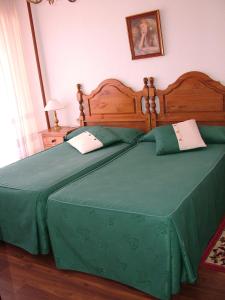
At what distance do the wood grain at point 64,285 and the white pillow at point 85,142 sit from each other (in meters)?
1.19

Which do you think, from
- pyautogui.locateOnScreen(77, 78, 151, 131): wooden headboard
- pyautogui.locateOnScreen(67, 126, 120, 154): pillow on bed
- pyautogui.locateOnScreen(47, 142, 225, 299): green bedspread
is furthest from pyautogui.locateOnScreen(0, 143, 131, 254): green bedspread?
pyautogui.locateOnScreen(77, 78, 151, 131): wooden headboard

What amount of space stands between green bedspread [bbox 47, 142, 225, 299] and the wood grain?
0.23ft

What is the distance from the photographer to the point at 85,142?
Result: 11.2ft

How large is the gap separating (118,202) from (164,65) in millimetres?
1955

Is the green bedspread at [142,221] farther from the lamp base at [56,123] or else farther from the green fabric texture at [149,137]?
the lamp base at [56,123]

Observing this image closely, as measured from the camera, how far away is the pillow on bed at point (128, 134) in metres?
3.51

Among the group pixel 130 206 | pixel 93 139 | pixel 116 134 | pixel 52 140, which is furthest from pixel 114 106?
pixel 130 206

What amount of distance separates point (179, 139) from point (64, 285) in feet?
5.24

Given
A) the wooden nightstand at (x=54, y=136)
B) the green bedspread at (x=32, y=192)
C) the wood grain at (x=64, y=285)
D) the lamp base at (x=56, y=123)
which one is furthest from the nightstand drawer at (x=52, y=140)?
the wood grain at (x=64, y=285)

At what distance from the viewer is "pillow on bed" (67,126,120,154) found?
3.36 m

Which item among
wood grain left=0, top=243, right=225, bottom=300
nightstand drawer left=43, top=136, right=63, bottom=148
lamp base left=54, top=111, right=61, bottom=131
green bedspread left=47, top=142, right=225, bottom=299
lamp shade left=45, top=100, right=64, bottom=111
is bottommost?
wood grain left=0, top=243, right=225, bottom=300

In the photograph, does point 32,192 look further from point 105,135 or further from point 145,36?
point 145,36

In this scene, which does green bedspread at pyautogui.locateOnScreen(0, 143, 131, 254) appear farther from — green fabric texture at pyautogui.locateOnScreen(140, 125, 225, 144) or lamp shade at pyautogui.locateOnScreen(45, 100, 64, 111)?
lamp shade at pyautogui.locateOnScreen(45, 100, 64, 111)

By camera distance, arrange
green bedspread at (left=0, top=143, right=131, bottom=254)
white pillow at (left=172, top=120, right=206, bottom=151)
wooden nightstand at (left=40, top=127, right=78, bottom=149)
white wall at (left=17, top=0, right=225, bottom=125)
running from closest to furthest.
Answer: green bedspread at (left=0, top=143, right=131, bottom=254) < white pillow at (left=172, top=120, right=206, bottom=151) < white wall at (left=17, top=0, right=225, bottom=125) < wooden nightstand at (left=40, top=127, right=78, bottom=149)
